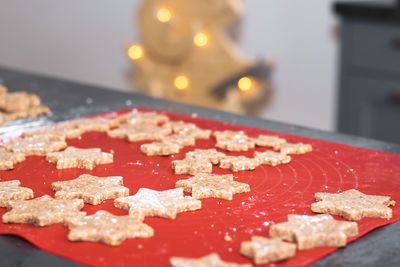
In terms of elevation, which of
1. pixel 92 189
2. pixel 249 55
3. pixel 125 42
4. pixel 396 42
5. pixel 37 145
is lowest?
pixel 92 189

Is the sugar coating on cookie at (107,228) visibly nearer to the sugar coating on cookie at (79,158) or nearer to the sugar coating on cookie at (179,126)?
the sugar coating on cookie at (79,158)

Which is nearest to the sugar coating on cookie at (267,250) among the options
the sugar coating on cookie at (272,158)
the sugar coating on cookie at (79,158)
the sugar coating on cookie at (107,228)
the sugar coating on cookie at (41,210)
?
the sugar coating on cookie at (107,228)

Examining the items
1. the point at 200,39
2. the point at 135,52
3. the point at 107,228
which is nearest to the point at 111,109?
the point at 107,228

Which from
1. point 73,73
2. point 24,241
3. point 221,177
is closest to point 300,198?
point 221,177

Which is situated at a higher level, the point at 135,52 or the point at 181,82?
the point at 135,52

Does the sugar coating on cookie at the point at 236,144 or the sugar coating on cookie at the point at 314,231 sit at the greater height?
the sugar coating on cookie at the point at 236,144

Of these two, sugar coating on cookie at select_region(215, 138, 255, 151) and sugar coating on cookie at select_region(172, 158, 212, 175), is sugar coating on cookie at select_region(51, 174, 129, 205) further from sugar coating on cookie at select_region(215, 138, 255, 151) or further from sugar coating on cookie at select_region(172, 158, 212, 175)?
sugar coating on cookie at select_region(215, 138, 255, 151)

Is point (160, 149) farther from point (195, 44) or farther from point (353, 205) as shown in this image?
point (195, 44)
